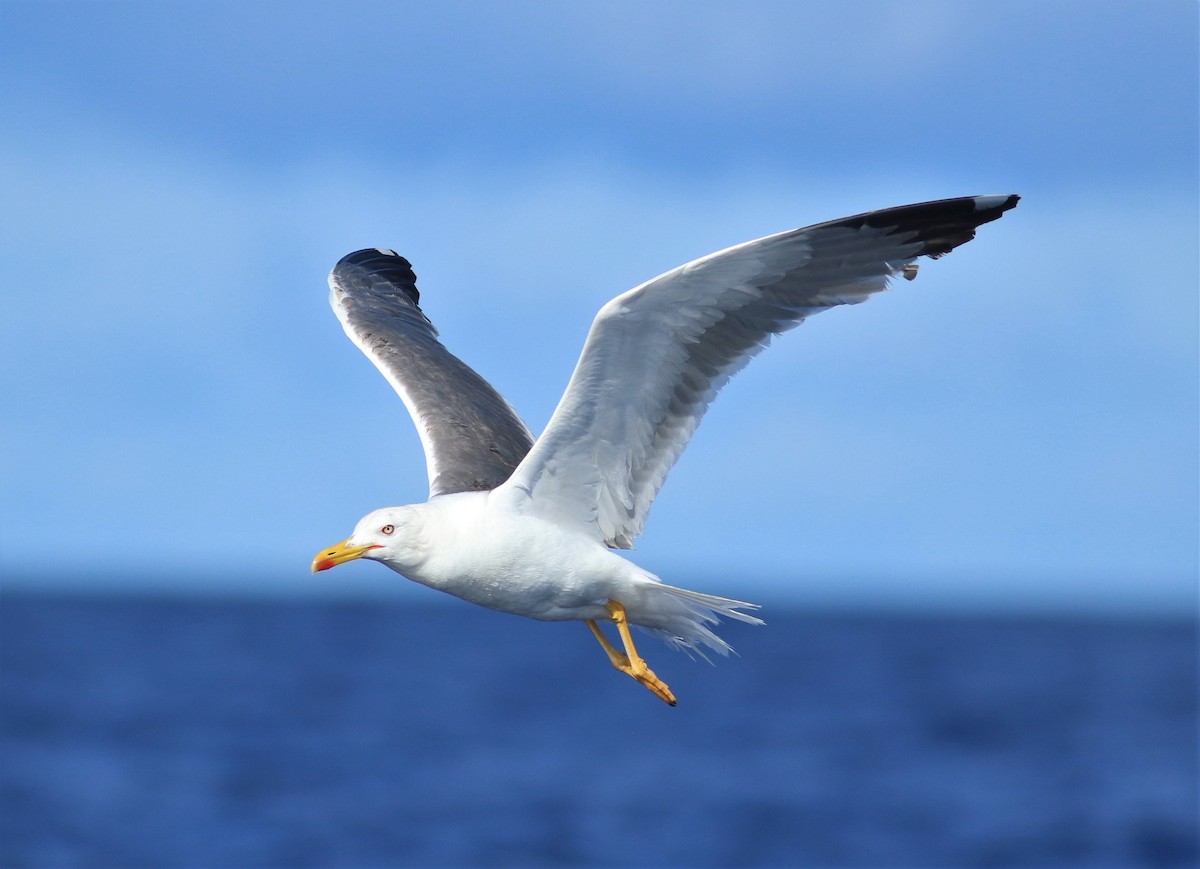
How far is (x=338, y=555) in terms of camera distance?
28.9ft

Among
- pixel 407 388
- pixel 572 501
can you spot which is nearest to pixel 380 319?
pixel 407 388

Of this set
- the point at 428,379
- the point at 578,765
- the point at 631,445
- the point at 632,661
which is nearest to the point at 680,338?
the point at 631,445

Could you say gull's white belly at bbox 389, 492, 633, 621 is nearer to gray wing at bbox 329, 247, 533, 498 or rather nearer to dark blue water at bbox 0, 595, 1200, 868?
gray wing at bbox 329, 247, 533, 498

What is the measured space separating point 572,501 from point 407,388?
212 centimetres

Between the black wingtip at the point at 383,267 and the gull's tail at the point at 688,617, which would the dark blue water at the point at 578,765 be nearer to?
the black wingtip at the point at 383,267

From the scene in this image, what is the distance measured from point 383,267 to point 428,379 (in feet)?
7.49

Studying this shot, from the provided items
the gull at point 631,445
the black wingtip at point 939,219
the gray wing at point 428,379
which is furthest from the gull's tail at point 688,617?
the black wingtip at point 939,219

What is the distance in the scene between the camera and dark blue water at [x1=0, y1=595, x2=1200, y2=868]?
28.9 metres

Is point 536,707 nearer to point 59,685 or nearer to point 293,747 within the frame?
point 293,747

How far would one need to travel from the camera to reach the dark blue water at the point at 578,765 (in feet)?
94.9

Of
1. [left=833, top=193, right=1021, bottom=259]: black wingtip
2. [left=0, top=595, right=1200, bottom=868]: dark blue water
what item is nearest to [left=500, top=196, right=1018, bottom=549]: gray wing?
[left=833, top=193, right=1021, bottom=259]: black wingtip

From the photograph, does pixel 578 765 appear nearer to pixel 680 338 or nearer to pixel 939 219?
pixel 680 338

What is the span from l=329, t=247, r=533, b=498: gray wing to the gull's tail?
133 centimetres

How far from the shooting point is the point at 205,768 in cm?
3475
